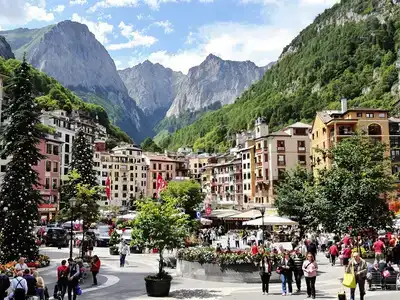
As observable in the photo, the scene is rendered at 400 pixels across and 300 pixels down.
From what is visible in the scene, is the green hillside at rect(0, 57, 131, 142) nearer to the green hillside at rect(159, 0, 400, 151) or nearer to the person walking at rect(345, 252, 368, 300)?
the green hillside at rect(159, 0, 400, 151)

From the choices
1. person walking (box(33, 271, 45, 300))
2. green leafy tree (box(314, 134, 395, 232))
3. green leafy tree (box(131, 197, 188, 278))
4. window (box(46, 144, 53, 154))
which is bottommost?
person walking (box(33, 271, 45, 300))

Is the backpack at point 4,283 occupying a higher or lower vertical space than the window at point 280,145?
lower

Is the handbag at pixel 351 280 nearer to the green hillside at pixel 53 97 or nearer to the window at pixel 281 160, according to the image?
the window at pixel 281 160

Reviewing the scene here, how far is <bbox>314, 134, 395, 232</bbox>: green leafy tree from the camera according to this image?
2320cm

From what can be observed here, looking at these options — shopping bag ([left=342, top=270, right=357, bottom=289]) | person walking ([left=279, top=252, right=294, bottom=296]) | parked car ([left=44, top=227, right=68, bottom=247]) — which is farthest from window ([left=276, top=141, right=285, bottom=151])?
shopping bag ([left=342, top=270, right=357, bottom=289])

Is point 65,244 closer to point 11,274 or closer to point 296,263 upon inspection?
point 11,274

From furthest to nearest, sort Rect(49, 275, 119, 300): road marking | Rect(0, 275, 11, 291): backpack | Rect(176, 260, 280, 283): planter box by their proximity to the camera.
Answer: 1. Rect(176, 260, 280, 283): planter box
2. Rect(49, 275, 119, 300): road marking
3. Rect(0, 275, 11, 291): backpack

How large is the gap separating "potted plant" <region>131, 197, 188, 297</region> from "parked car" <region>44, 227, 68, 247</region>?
27636mm

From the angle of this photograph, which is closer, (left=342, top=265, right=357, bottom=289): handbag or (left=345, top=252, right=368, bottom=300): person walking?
(left=342, top=265, right=357, bottom=289): handbag

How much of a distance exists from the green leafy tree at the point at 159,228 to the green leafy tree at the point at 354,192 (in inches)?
341

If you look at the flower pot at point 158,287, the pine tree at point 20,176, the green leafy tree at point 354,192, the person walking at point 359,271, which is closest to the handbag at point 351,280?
the person walking at point 359,271

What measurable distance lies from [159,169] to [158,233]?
373ft

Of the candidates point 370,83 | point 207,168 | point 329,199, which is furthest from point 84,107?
point 329,199

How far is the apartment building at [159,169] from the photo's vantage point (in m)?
130
